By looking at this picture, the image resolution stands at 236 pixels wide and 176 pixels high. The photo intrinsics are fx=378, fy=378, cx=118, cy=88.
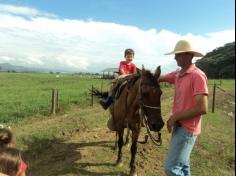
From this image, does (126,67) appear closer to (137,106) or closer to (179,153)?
(137,106)

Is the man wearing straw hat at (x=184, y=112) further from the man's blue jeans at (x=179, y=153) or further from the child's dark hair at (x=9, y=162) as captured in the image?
the child's dark hair at (x=9, y=162)

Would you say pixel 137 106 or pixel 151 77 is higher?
pixel 151 77

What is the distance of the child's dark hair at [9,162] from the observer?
394 centimetres

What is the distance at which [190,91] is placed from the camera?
16.4 ft

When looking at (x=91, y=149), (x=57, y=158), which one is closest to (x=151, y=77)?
(x=91, y=149)

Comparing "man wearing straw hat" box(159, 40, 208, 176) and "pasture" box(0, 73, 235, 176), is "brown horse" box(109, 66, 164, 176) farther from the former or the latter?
"man wearing straw hat" box(159, 40, 208, 176)

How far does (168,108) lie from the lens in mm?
19297

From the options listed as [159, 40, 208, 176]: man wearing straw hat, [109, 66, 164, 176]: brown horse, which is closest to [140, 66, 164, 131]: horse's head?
[109, 66, 164, 176]: brown horse

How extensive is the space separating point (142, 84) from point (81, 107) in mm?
14650

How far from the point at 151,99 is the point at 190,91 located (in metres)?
2.04

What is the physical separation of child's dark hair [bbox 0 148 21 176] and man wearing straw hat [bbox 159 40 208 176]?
2.04 metres

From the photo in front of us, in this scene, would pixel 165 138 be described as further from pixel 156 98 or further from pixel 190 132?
pixel 190 132

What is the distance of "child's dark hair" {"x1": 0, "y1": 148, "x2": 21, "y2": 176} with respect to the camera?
3.94m

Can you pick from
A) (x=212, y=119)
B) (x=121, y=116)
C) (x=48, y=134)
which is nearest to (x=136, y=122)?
(x=121, y=116)
